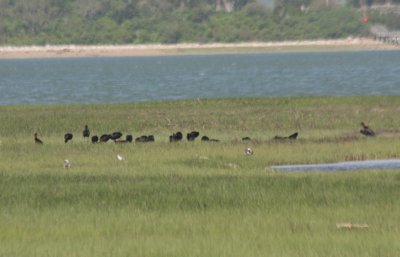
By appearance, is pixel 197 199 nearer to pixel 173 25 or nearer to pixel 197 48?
pixel 173 25

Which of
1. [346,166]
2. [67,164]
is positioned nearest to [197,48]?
[67,164]

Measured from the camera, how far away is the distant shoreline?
190 metres

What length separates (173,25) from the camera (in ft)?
622

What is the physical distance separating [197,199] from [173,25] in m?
171

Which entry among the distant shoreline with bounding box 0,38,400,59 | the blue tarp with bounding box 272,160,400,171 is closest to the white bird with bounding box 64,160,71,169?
the blue tarp with bounding box 272,160,400,171

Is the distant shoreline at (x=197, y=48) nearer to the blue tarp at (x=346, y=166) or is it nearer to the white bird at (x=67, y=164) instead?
the white bird at (x=67, y=164)

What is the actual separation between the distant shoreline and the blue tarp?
164 meters

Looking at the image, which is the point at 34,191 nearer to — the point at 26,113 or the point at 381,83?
the point at 26,113

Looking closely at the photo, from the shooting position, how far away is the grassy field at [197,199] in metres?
15.8

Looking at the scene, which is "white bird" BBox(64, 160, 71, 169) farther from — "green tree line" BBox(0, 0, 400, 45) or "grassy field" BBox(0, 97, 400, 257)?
"green tree line" BBox(0, 0, 400, 45)

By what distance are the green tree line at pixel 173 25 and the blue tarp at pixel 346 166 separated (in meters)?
164

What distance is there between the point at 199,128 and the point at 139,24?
15565cm

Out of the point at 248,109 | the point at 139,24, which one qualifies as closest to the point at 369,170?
the point at 248,109

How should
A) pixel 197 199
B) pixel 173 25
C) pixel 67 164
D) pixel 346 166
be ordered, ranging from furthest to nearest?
pixel 173 25 → pixel 67 164 → pixel 346 166 → pixel 197 199
